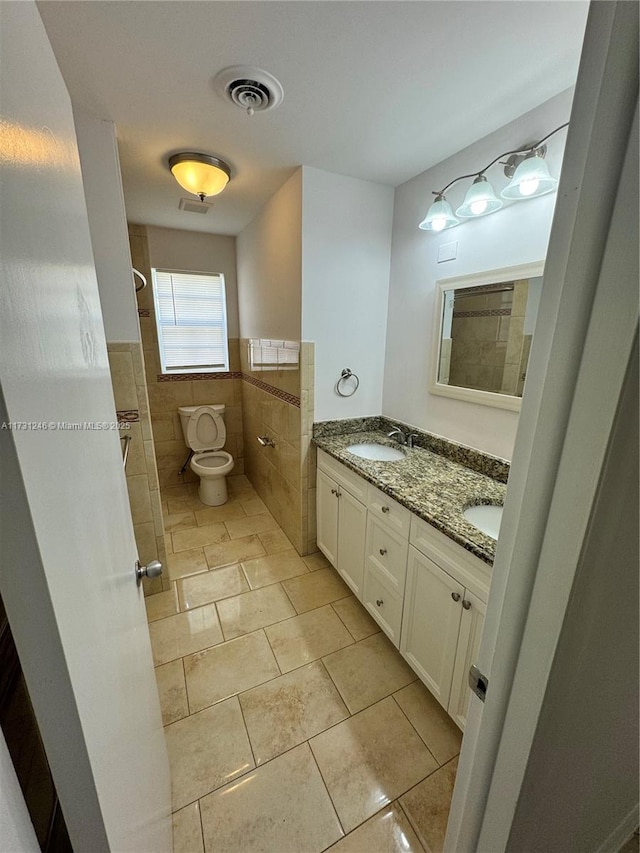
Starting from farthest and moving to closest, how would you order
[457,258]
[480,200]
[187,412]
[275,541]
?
1. [187,412]
2. [275,541]
3. [457,258]
4. [480,200]

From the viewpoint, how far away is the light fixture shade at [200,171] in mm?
1710

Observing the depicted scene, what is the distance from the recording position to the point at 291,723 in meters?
1.37

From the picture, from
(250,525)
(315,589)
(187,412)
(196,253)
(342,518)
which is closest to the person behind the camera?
(342,518)

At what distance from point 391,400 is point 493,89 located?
1.52 m

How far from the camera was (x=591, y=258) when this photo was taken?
1.27ft

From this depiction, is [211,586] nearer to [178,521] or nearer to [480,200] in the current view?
[178,521]

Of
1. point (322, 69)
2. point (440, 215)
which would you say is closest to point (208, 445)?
point (440, 215)

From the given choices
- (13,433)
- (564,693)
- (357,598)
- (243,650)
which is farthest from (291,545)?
(13,433)

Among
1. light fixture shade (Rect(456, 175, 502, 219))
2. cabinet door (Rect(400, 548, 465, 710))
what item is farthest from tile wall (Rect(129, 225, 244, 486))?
cabinet door (Rect(400, 548, 465, 710))

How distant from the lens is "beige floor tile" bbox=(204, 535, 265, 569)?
2330 mm

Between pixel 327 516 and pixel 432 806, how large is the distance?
1293mm

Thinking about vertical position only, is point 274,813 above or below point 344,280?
below

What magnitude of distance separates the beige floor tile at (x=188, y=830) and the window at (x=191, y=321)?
9.69 ft

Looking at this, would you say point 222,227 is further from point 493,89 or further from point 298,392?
point 493,89
